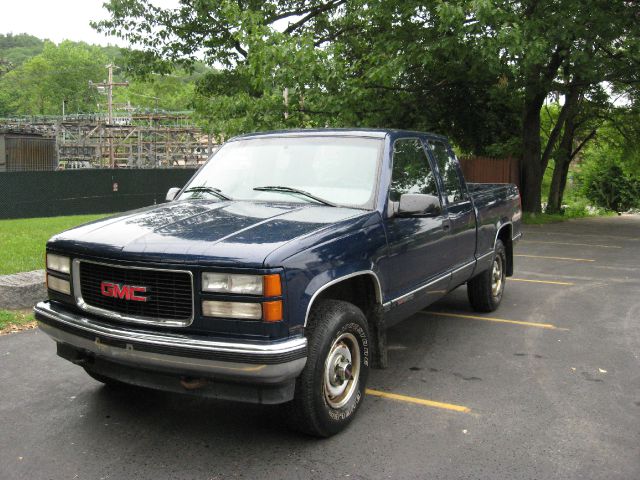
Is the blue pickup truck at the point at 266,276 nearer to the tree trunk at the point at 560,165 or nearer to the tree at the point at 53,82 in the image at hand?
the tree trunk at the point at 560,165

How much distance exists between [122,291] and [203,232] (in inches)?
23.0

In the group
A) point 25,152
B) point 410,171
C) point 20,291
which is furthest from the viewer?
point 25,152

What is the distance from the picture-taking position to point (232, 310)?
136 inches

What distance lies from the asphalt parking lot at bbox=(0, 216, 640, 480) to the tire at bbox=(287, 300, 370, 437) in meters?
0.15

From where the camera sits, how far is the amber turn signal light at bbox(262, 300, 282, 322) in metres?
3.39

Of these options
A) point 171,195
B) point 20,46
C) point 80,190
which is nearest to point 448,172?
point 171,195

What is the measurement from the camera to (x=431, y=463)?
362cm

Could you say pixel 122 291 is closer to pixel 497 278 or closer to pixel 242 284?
pixel 242 284

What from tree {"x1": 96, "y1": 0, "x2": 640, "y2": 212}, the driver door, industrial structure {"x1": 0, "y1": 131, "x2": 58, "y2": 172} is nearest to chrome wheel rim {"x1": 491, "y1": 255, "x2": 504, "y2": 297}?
the driver door

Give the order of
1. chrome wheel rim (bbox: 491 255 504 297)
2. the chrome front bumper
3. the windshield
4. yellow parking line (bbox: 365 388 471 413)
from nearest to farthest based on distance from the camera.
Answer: the chrome front bumper < yellow parking line (bbox: 365 388 471 413) < the windshield < chrome wheel rim (bbox: 491 255 504 297)

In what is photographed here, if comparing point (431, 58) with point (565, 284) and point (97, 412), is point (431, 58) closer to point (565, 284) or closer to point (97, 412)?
point (565, 284)

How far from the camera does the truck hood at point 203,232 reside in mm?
3496

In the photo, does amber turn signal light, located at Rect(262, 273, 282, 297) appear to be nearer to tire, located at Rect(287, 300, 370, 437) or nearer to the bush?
tire, located at Rect(287, 300, 370, 437)

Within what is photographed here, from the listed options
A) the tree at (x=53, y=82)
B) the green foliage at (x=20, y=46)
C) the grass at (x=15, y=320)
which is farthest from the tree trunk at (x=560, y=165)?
the green foliage at (x=20, y=46)
